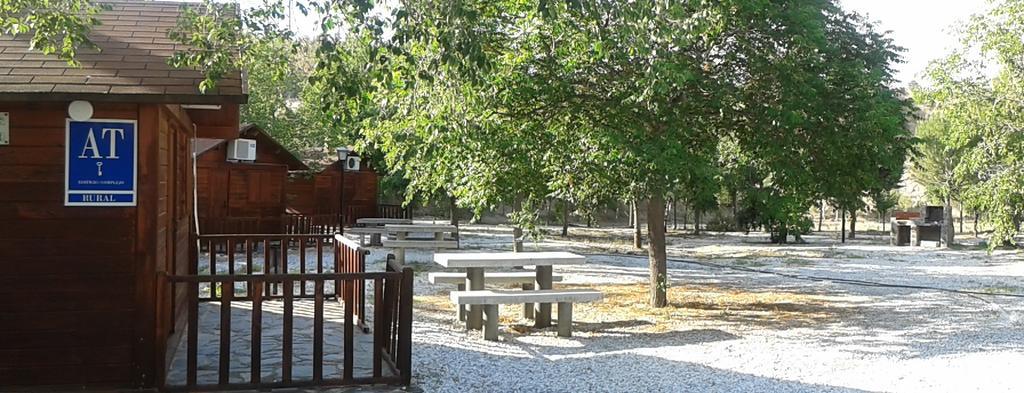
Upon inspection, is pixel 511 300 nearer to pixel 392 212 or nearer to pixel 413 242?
pixel 413 242

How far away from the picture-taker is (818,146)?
33.4ft

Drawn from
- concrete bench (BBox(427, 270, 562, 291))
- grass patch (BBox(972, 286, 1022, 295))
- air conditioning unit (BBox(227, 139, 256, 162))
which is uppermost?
air conditioning unit (BBox(227, 139, 256, 162))

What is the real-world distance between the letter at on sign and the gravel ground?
3154 mm

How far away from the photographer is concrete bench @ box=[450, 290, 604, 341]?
27.9 feet

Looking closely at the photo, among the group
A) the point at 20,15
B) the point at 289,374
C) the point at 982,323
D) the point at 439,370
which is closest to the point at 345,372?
the point at 289,374

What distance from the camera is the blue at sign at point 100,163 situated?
17.4 ft

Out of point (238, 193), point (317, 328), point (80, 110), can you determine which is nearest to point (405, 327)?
point (317, 328)

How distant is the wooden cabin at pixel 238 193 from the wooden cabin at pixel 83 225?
45.6ft

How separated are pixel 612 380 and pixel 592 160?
10.6ft

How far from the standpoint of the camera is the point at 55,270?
5332 mm

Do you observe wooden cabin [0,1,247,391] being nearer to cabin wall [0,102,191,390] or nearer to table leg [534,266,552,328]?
cabin wall [0,102,191,390]

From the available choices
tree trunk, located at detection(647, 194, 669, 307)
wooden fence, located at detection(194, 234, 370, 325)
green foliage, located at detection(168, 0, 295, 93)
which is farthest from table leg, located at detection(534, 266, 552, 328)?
green foliage, located at detection(168, 0, 295, 93)

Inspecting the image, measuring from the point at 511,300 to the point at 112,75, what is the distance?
14.7 feet

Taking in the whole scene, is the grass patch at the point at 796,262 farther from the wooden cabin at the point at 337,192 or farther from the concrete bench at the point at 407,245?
the wooden cabin at the point at 337,192
